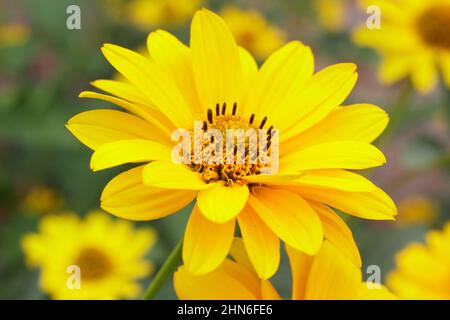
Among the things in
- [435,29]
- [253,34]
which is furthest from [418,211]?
[435,29]

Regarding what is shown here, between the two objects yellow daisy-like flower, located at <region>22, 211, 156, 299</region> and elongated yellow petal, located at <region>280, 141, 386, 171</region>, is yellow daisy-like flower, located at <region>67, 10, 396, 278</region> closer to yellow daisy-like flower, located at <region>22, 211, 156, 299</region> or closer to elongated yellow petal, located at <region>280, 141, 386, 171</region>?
elongated yellow petal, located at <region>280, 141, 386, 171</region>

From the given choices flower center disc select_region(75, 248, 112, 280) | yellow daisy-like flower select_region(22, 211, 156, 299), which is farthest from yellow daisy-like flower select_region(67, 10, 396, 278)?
flower center disc select_region(75, 248, 112, 280)

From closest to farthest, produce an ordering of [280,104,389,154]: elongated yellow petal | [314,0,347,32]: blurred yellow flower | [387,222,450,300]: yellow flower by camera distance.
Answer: [280,104,389,154]: elongated yellow petal, [387,222,450,300]: yellow flower, [314,0,347,32]: blurred yellow flower

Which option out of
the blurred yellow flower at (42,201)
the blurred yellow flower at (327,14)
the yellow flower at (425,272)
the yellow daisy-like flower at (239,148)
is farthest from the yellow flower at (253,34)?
the yellow daisy-like flower at (239,148)

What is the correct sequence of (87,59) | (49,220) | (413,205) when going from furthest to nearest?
1. (413,205)
2. (87,59)
3. (49,220)

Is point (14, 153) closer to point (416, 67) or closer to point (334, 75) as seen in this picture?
point (416, 67)

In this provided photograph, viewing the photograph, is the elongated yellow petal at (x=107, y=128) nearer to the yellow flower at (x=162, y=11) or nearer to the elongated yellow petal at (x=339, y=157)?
the elongated yellow petal at (x=339, y=157)

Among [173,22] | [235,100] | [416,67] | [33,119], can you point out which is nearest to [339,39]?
[173,22]

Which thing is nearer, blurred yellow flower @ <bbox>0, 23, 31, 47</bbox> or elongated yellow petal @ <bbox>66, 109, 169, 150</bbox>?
elongated yellow petal @ <bbox>66, 109, 169, 150</bbox>

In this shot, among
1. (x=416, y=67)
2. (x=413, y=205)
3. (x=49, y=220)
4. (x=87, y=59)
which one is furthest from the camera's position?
(x=413, y=205)
